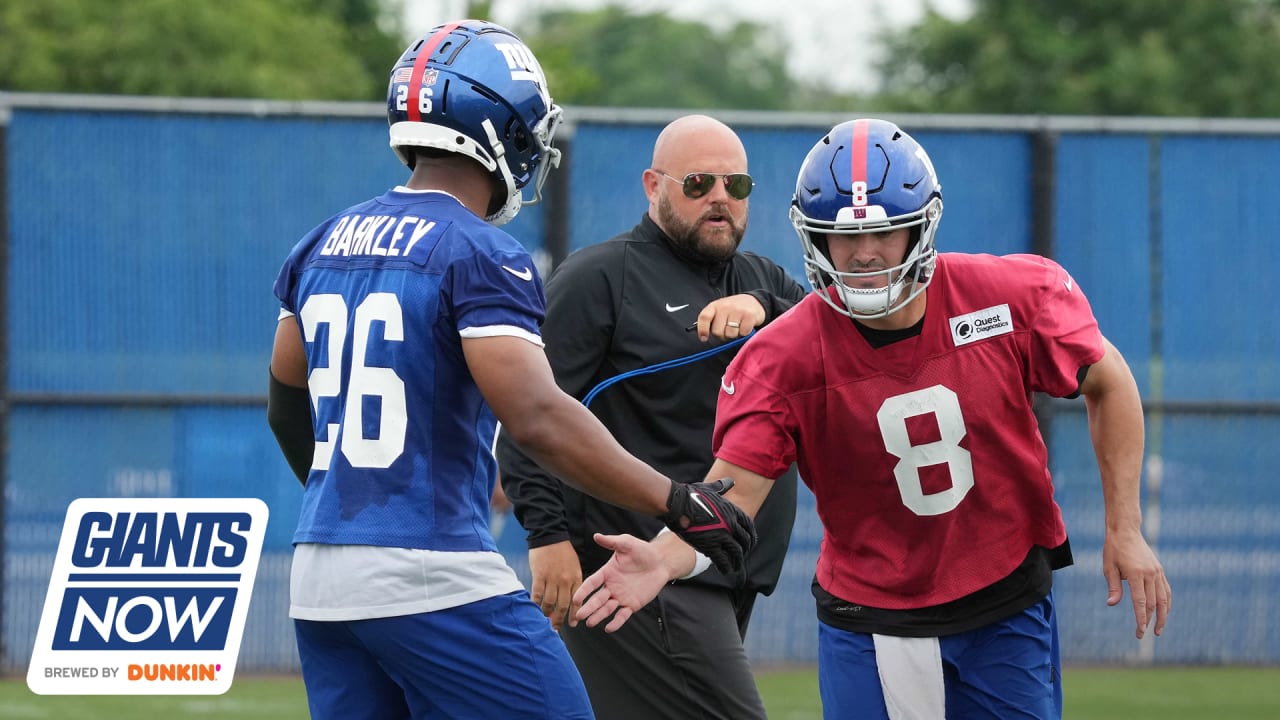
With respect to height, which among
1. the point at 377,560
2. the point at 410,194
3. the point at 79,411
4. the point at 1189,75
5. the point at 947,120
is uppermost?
the point at 410,194

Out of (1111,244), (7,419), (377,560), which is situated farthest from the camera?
(1111,244)

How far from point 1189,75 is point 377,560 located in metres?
27.8

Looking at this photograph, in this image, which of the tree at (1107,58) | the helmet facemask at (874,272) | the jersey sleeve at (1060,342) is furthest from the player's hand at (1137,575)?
the tree at (1107,58)

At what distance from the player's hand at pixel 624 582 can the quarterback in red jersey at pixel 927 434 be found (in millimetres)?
51

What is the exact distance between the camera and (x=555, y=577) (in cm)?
475

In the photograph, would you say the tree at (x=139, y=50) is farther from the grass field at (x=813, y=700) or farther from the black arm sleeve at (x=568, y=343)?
the black arm sleeve at (x=568, y=343)

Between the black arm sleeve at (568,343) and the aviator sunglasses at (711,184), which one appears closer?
the black arm sleeve at (568,343)

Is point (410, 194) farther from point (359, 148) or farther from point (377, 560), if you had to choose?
point (359, 148)

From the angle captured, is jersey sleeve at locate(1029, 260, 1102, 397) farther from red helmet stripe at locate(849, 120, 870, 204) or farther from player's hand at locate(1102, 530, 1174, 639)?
red helmet stripe at locate(849, 120, 870, 204)

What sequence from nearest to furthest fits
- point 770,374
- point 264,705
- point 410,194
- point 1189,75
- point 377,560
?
point 377,560
point 410,194
point 770,374
point 264,705
point 1189,75

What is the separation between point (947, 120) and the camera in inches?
375

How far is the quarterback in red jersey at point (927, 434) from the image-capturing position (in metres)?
3.87

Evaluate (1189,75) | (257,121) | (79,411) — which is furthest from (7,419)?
(1189,75)

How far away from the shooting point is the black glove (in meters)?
3.51
